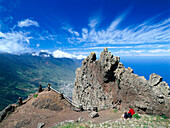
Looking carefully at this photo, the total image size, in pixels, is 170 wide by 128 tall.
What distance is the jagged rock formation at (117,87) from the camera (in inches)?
626

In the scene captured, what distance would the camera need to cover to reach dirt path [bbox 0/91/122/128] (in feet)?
61.9

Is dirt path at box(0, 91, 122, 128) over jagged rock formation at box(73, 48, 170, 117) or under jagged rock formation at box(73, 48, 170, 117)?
under

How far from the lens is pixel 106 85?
28.5 metres

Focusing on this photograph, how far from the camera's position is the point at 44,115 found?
21453mm

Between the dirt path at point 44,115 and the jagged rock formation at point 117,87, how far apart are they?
491 cm

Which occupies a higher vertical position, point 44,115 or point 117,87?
point 117,87

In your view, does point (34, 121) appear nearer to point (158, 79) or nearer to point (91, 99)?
point (91, 99)

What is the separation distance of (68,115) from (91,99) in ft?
43.8

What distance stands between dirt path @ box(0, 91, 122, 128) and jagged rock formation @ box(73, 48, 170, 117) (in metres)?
4.91

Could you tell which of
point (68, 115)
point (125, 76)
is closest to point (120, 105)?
point (125, 76)

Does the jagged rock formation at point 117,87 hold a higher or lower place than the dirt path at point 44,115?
higher

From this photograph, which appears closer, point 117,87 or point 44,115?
point 44,115

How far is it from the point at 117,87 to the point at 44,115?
2031cm

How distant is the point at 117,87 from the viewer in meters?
24.7
